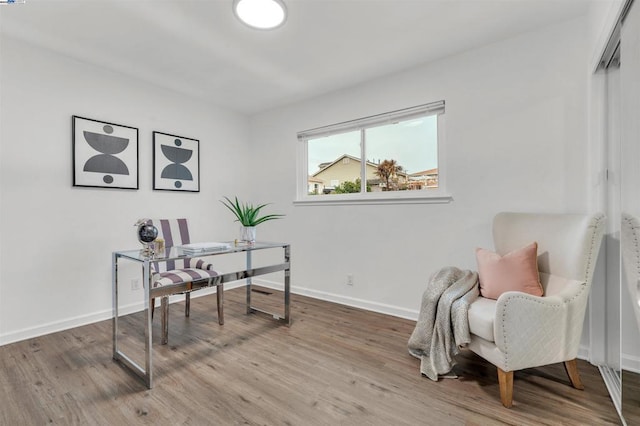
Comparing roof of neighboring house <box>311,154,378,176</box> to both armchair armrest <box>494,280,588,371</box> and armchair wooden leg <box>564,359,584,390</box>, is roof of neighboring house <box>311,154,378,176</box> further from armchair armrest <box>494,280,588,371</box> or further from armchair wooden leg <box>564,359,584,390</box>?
armchair wooden leg <box>564,359,584,390</box>

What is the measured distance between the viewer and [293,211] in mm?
3701

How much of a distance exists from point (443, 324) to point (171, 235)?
2.22 metres

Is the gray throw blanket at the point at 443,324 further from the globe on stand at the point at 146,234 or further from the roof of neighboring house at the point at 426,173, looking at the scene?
the globe on stand at the point at 146,234

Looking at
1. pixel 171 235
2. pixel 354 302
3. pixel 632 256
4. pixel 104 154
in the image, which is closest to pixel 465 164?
pixel 632 256

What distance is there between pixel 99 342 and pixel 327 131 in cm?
282

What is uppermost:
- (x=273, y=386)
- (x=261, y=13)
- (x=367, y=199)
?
(x=261, y=13)

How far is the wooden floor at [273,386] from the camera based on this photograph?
1489 millimetres

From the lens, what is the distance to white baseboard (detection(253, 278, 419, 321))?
9.24ft

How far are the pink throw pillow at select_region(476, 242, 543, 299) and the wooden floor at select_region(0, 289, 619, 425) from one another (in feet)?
1.69

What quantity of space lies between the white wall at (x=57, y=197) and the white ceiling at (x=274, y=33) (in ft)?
0.70

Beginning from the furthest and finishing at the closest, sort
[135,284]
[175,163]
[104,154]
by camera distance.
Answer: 1. [175,163]
2. [135,284]
3. [104,154]

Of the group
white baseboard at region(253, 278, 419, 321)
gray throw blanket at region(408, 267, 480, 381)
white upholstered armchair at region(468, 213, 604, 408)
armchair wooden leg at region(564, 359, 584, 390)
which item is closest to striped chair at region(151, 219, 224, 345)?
white baseboard at region(253, 278, 419, 321)

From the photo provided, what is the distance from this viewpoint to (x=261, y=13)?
6.51 feet

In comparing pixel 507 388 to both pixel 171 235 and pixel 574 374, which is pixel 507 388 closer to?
pixel 574 374
